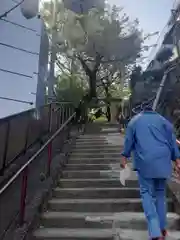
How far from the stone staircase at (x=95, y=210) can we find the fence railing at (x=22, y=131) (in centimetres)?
86

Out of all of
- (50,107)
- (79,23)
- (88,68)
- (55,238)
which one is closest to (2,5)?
(50,107)

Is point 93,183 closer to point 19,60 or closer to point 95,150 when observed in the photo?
point 95,150

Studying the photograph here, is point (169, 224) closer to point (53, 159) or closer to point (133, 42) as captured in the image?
point (53, 159)

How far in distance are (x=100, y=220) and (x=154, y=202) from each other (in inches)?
37.2

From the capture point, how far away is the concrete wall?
6434 mm

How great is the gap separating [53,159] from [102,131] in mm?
5181

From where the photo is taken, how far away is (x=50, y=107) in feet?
24.3

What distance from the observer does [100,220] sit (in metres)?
3.87

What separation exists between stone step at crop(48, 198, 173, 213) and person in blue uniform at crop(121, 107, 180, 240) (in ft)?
3.38

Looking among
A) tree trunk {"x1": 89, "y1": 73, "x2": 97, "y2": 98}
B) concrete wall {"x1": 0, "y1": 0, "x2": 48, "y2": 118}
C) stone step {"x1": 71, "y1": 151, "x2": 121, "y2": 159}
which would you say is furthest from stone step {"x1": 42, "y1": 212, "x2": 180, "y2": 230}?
tree trunk {"x1": 89, "y1": 73, "x2": 97, "y2": 98}

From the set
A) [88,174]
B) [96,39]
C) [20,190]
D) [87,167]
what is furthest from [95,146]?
[96,39]

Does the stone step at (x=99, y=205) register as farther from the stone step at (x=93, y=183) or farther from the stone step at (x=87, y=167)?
the stone step at (x=87, y=167)

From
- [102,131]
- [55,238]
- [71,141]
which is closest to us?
[55,238]

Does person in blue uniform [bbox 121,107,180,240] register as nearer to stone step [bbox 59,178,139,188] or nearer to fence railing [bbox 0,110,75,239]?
fence railing [bbox 0,110,75,239]
